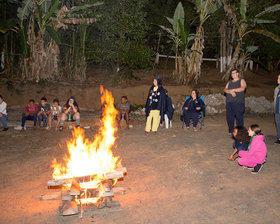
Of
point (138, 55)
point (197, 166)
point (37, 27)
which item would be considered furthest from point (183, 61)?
point (197, 166)

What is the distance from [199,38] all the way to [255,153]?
867 cm

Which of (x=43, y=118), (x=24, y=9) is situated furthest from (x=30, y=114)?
(x=24, y=9)

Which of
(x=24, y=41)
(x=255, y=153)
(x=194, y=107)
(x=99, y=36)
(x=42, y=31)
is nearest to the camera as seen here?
(x=255, y=153)

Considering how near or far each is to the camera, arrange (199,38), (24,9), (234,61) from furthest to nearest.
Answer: (234,61) → (199,38) → (24,9)

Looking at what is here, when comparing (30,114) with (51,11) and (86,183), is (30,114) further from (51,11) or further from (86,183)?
(86,183)

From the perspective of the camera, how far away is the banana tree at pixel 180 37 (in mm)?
12617

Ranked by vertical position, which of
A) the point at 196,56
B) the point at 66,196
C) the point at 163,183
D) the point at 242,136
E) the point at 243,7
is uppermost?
the point at 243,7

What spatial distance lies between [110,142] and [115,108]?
2058mm

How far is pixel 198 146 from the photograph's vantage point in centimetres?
762

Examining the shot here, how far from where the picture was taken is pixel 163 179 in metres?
5.55

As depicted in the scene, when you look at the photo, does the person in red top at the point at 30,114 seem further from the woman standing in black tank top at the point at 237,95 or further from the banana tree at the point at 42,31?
the woman standing in black tank top at the point at 237,95

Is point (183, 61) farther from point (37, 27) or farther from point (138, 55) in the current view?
point (37, 27)

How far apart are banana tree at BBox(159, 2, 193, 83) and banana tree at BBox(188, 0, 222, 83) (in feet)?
1.10

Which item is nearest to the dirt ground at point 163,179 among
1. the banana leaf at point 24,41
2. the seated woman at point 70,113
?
the seated woman at point 70,113
